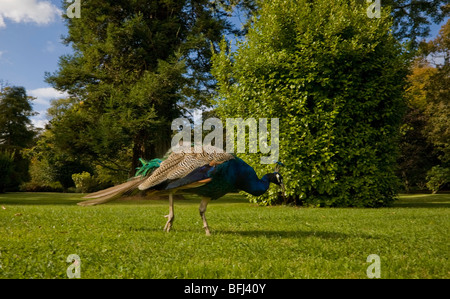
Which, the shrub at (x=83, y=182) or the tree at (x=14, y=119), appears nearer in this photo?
the shrub at (x=83, y=182)

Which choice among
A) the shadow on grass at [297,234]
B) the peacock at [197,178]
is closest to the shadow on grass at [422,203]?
the shadow on grass at [297,234]

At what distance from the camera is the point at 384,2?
23.4 m

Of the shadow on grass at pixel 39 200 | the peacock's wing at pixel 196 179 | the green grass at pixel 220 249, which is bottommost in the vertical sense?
the shadow on grass at pixel 39 200

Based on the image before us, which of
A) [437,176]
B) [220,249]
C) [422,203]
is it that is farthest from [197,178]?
[437,176]

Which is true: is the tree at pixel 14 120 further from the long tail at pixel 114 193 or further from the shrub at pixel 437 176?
the shrub at pixel 437 176

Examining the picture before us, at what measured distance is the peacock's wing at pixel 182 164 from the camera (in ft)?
19.8

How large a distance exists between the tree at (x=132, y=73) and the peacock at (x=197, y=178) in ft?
42.5

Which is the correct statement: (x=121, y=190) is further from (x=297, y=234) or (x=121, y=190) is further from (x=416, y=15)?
(x=416, y=15)

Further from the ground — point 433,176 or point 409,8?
point 409,8

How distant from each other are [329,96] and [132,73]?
42.1 feet

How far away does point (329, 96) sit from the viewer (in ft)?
46.8

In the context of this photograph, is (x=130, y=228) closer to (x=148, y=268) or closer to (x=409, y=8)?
(x=148, y=268)

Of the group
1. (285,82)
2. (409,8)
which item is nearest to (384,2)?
(409,8)
